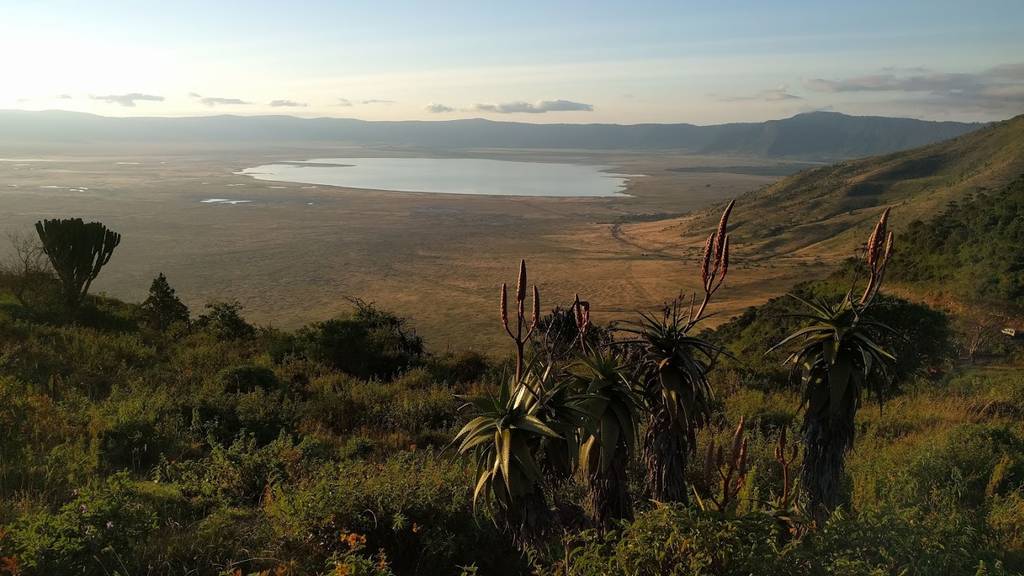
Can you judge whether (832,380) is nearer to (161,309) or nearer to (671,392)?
(671,392)

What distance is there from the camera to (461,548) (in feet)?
15.4

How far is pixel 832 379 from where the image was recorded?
4031mm

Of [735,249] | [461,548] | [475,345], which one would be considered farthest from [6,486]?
[735,249]

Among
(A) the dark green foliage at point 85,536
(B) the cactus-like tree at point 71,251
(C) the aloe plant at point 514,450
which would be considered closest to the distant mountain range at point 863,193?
(B) the cactus-like tree at point 71,251

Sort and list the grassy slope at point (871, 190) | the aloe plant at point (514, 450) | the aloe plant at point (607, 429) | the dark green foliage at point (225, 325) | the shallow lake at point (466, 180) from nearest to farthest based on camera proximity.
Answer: the aloe plant at point (514, 450) → the aloe plant at point (607, 429) → the dark green foliage at point (225, 325) → the grassy slope at point (871, 190) → the shallow lake at point (466, 180)

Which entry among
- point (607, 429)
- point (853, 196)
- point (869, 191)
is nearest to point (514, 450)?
point (607, 429)

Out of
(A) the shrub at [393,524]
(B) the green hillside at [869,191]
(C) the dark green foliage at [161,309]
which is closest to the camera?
(A) the shrub at [393,524]

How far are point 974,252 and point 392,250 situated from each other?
1601 inches

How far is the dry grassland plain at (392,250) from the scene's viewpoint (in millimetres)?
34875

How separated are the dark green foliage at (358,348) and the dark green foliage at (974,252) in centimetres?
1982

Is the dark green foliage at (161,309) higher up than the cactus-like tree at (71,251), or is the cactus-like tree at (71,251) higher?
the cactus-like tree at (71,251)

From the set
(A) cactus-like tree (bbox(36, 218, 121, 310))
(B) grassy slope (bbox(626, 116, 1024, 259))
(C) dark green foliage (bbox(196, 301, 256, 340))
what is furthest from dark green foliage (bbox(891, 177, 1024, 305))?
(A) cactus-like tree (bbox(36, 218, 121, 310))

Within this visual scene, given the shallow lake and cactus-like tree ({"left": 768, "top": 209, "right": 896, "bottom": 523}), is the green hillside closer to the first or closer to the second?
the shallow lake

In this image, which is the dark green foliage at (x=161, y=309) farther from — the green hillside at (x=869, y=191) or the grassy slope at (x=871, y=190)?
the grassy slope at (x=871, y=190)
